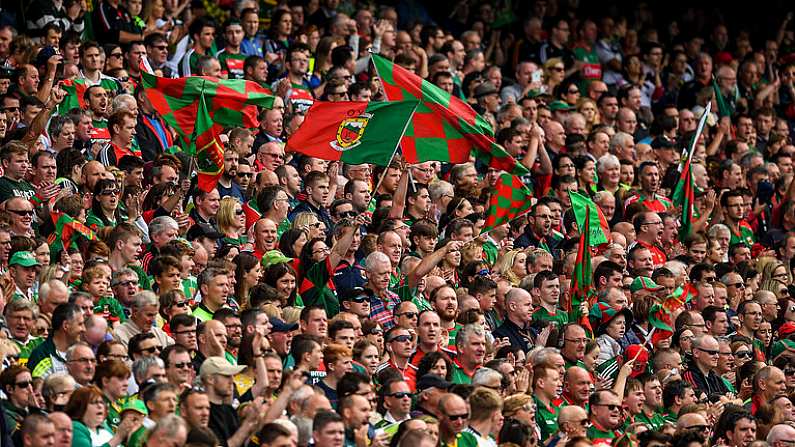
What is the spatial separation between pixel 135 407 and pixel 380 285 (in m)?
3.37

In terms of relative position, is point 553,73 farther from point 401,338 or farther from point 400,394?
point 400,394

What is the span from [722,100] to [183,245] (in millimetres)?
9248

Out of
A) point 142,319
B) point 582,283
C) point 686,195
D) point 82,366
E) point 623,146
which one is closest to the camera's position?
point 82,366

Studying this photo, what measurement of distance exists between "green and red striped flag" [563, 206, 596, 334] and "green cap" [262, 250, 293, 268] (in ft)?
7.59

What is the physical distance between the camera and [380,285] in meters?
13.5

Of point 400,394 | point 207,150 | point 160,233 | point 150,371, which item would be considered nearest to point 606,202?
point 207,150

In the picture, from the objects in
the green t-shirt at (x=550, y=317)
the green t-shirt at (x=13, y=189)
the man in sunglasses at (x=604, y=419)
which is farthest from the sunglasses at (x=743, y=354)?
the green t-shirt at (x=13, y=189)

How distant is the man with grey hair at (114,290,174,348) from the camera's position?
11625 millimetres

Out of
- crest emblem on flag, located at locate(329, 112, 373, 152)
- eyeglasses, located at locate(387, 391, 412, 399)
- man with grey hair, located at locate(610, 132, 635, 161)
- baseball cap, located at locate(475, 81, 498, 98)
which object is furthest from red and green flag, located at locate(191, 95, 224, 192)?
man with grey hair, located at locate(610, 132, 635, 161)

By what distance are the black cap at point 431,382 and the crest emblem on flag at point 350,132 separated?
2771 millimetres

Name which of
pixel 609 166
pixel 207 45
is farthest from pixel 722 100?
pixel 207 45

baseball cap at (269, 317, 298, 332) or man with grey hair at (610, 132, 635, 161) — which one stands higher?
baseball cap at (269, 317, 298, 332)

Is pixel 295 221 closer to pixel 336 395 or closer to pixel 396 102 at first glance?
pixel 396 102

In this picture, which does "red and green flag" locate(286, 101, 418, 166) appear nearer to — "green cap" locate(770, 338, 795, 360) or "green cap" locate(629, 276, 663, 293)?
"green cap" locate(629, 276, 663, 293)
